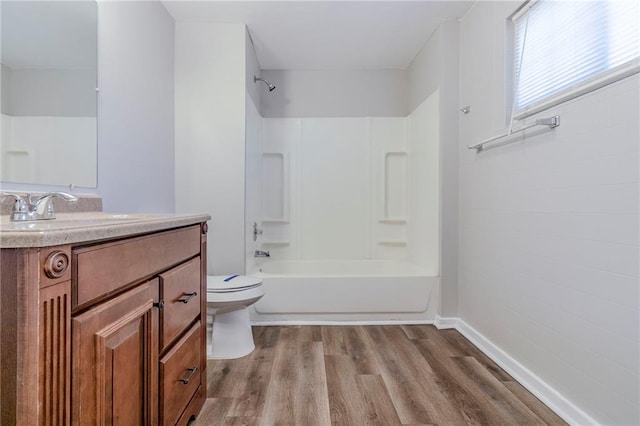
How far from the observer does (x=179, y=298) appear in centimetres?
121

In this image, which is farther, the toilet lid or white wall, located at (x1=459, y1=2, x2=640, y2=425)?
the toilet lid

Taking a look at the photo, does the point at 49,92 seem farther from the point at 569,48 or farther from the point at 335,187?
the point at 335,187

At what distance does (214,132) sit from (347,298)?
5.62ft

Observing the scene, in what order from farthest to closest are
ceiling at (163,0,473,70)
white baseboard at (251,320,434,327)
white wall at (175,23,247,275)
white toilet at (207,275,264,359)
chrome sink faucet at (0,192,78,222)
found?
1. white baseboard at (251,320,434,327)
2. white wall at (175,23,247,275)
3. ceiling at (163,0,473,70)
4. white toilet at (207,275,264,359)
5. chrome sink faucet at (0,192,78,222)

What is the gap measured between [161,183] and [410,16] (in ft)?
7.35

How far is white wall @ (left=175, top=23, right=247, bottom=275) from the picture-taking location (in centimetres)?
256

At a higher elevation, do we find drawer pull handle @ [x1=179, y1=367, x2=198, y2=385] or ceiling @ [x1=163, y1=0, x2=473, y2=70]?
ceiling @ [x1=163, y1=0, x2=473, y2=70]

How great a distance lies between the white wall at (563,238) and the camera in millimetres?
1217

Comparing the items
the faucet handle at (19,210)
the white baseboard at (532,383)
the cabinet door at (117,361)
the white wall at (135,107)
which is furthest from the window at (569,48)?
the white wall at (135,107)

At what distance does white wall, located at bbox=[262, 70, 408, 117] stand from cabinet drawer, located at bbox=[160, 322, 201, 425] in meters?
2.64

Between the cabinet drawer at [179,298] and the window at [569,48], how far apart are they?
181cm

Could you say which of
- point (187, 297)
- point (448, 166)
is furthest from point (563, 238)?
point (187, 297)

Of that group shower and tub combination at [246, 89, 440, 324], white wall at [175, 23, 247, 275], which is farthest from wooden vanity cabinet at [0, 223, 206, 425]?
shower and tub combination at [246, 89, 440, 324]

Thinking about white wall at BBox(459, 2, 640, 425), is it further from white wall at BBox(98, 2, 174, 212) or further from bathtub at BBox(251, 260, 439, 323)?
white wall at BBox(98, 2, 174, 212)
